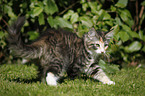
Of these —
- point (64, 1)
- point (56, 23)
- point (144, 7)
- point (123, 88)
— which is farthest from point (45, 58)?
point (144, 7)

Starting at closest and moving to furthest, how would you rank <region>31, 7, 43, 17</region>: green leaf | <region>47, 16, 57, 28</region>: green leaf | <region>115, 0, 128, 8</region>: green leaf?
<region>31, 7, 43, 17</region>: green leaf → <region>47, 16, 57, 28</region>: green leaf → <region>115, 0, 128, 8</region>: green leaf

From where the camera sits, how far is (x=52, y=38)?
3084 mm

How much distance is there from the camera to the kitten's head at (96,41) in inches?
Result: 119

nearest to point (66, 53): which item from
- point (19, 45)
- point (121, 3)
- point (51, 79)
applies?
point (51, 79)

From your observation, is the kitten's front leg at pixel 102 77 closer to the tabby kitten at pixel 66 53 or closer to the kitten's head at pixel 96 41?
the tabby kitten at pixel 66 53

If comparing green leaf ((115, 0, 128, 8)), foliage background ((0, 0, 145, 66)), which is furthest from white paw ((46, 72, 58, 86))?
green leaf ((115, 0, 128, 8))

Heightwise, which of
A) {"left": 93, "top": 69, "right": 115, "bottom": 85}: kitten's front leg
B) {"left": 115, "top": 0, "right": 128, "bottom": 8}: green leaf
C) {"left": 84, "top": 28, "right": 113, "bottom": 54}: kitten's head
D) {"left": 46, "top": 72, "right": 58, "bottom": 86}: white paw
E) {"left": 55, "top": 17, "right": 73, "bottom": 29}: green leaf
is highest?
{"left": 115, "top": 0, "right": 128, "bottom": 8}: green leaf

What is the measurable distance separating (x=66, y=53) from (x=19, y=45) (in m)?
0.85

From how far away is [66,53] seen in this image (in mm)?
3090

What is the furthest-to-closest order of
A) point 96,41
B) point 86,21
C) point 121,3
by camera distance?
1. point 121,3
2. point 86,21
3. point 96,41

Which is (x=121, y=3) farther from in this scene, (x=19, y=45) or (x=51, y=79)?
(x=19, y=45)

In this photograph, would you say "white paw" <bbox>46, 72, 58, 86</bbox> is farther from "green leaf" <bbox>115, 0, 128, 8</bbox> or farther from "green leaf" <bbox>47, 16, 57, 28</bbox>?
"green leaf" <bbox>115, 0, 128, 8</bbox>

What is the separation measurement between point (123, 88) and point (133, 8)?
3.21 metres

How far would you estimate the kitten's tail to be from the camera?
7.93ft
